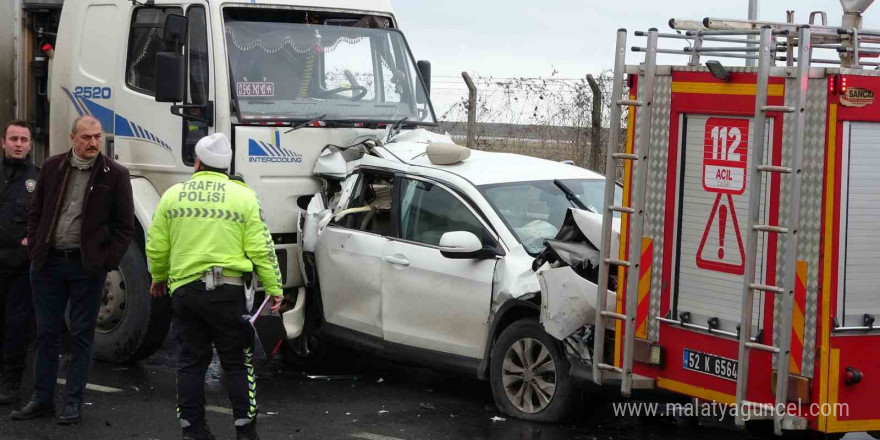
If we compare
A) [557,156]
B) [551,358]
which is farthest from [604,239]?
[557,156]

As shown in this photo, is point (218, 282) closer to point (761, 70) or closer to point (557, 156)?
point (761, 70)

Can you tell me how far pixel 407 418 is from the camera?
866cm

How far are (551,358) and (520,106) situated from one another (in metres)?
Result: 10.1

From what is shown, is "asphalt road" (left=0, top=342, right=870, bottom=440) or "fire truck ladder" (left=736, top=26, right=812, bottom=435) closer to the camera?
"fire truck ladder" (left=736, top=26, right=812, bottom=435)

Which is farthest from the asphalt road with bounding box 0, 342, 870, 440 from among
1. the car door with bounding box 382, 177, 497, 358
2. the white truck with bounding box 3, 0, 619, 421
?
the car door with bounding box 382, 177, 497, 358

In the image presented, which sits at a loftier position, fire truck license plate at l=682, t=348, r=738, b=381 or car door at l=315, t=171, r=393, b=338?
car door at l=315, t=171, r=393, b=338

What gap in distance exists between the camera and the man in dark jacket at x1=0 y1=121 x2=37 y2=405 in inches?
346

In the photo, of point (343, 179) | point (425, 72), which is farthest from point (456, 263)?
point (425, 72)

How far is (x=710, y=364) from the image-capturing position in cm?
711

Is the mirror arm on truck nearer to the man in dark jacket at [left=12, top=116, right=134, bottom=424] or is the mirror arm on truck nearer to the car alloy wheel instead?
the man in dark jacket at [left=12, top=116, right=134, bottom=424]

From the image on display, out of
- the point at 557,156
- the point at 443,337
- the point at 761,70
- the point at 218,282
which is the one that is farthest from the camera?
the point at 557,156

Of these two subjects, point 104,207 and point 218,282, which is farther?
point 104,207

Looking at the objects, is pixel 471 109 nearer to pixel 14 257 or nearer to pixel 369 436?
pixel 14 257

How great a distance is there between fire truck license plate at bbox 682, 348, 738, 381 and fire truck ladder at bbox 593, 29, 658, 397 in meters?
0.38
